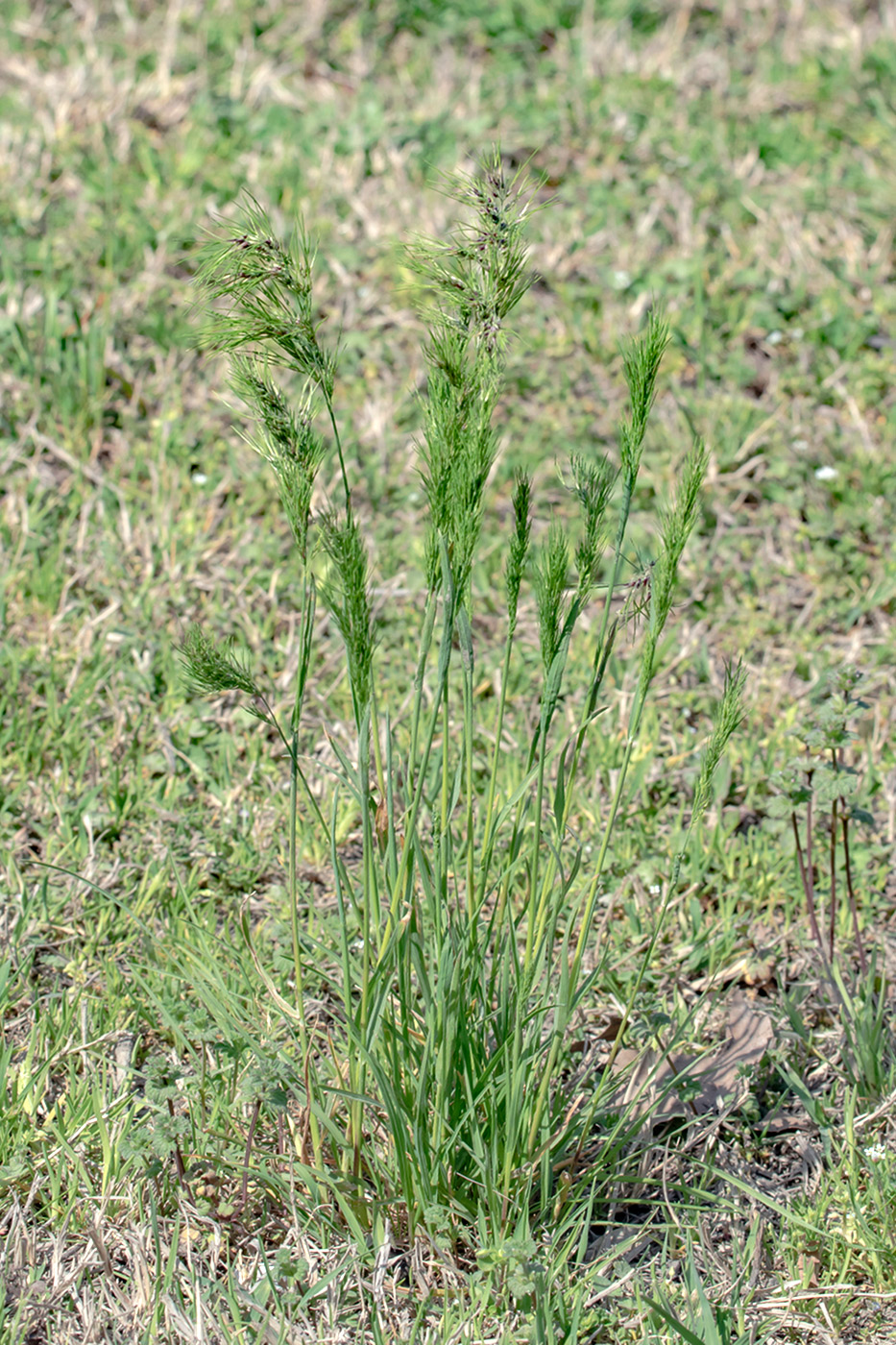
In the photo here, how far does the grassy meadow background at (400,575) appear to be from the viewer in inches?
71.7

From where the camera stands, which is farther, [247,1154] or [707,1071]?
[707,1071]

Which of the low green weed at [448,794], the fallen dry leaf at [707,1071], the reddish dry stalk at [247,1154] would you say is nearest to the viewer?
the low green weed at [448,794]

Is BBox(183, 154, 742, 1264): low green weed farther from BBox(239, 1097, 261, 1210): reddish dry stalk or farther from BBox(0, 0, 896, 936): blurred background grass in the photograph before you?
BBox(0, 0, 896, 936): blurred background grass

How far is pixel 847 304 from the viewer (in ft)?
13.2

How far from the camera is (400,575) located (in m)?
3.25

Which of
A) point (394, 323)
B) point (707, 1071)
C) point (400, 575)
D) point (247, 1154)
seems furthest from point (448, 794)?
point (394, 323)

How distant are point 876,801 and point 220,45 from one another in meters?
3.88

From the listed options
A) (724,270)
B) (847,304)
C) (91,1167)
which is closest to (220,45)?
(724,270)

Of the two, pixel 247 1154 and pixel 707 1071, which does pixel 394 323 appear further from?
pixel 247 1154

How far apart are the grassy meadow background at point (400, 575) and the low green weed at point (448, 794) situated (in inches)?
3.2

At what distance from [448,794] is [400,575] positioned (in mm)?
1571

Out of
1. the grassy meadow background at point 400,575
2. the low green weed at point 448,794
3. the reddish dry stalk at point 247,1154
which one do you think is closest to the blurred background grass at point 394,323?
the grassy meadow background at point 400,575

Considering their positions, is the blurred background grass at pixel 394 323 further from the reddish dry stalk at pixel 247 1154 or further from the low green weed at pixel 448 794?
the low green weed at pixel 448 794

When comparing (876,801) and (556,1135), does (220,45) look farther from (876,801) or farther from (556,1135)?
(556,1135)
